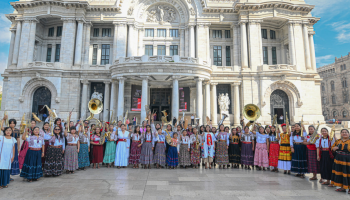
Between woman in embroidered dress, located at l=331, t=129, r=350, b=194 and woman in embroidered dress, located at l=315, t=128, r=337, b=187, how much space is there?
53 centimetres

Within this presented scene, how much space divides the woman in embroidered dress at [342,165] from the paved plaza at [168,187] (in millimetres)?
342

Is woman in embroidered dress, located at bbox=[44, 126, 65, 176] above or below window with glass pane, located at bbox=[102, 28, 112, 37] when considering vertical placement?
below

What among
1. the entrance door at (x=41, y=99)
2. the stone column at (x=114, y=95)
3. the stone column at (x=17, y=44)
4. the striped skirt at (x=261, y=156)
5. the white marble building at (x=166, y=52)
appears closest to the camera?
the striped skirt at (x=261, y=156)

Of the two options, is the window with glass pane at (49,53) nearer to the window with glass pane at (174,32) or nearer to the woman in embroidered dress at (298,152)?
the window with glass pane at (174,32)

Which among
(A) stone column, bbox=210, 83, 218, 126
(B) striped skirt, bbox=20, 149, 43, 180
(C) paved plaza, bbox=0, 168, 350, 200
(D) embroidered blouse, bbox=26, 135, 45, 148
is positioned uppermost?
(A) stone column, bbox=210, 83, 218, 126

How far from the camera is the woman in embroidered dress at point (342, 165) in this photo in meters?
6.66

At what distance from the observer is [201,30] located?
29.7m

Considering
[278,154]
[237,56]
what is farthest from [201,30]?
[278,154]

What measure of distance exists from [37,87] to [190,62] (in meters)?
22.0

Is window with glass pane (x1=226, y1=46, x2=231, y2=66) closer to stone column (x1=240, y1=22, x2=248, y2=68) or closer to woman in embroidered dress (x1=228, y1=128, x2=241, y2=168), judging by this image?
stone column (x1=240, y1=22, x2=248, y2=68)

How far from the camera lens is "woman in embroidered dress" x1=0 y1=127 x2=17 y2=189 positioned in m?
6.79

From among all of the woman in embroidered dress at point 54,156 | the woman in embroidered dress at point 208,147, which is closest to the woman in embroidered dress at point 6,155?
the woman in embroidered dress at point 54,156

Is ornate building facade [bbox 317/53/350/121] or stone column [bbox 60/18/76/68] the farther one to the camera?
ornate building facade [bbox 317/53/350/121]

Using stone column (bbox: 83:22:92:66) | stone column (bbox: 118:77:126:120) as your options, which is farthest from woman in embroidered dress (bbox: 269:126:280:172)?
stone column (bbox: 83:22:92:66)
